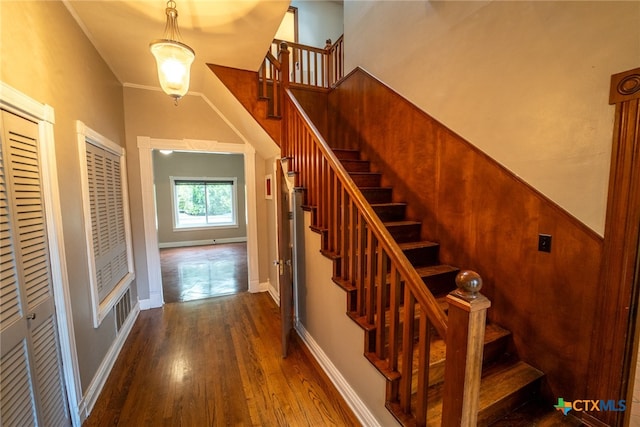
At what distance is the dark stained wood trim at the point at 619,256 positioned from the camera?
1312 millimetres

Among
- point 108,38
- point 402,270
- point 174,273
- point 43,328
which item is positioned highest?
point 108,38

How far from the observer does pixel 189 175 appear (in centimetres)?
766

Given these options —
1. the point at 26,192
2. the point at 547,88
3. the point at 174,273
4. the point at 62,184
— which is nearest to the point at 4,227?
the point at 26,192

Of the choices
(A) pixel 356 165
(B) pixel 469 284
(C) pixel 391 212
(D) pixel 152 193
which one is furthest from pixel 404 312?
(D) pixel 152 193

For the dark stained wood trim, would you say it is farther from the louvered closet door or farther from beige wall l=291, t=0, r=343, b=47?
beige wall l=291, t=0, r=343, b=47

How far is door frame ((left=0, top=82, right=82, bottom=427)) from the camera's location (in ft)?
4.86

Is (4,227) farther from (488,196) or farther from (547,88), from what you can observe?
(547,88)

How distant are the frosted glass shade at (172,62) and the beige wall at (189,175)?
5.54m

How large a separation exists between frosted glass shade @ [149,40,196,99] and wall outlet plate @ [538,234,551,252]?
2554 millimetres

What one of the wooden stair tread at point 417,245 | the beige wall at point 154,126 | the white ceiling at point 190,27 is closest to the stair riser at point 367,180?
the wooden stair tread at point 417,245

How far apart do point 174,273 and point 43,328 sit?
396 centimetres

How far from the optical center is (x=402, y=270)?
128cm

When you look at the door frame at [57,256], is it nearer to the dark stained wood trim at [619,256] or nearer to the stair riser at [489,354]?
the stair riser at [489,354]

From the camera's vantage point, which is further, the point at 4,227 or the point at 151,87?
the point at 151,87
